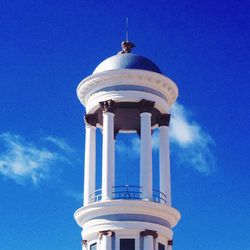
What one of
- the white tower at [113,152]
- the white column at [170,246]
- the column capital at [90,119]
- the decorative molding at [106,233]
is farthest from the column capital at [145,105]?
the white column at [170,246]

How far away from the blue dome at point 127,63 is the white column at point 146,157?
3114 mm

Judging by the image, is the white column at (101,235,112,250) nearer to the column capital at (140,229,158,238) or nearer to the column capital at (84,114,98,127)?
the column capital at (140,229,158,238)

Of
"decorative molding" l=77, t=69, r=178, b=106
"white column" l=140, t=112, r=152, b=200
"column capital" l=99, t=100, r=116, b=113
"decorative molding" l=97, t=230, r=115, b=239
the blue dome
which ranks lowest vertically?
"decorative molding" l=97, t=230, r=115, b=239

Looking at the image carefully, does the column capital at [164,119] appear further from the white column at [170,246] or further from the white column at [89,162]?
the white column at [170,246]

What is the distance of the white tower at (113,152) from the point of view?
4684cm

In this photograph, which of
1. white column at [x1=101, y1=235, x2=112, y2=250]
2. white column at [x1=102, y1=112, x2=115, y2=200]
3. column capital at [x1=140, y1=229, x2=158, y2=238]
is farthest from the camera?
white column at [x1=102, y1=112, x2=115, y2=200]

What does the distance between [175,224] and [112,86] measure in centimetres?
945

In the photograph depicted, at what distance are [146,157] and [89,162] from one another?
14.1ft

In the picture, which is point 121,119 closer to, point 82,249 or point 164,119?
point 164,119

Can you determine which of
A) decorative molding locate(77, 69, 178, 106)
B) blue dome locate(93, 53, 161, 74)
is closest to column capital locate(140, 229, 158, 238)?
decorative molding locate(77, 69, 178, 106)

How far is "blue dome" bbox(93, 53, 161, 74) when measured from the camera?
5050 centimetres

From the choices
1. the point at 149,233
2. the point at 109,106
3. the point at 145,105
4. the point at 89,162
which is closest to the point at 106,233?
the point at 149,233

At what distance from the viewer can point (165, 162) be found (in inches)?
1989

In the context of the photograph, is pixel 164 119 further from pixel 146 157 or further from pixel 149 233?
pixel 149 233
